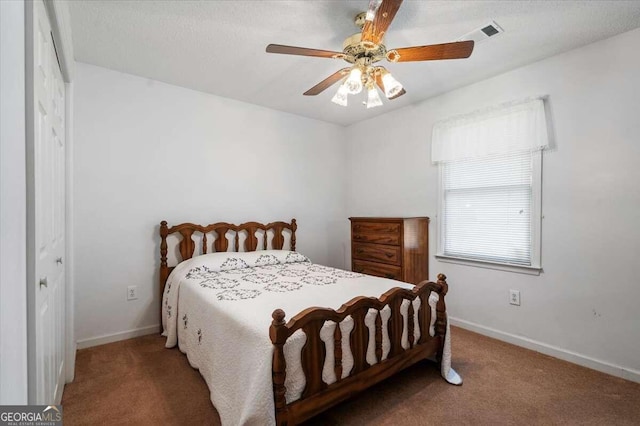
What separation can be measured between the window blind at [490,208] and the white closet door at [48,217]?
3.15m

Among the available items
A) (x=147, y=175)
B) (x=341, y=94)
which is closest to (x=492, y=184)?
(x=341, y=94)

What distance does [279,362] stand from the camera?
135 centimetres

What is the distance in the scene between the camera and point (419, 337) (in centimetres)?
203

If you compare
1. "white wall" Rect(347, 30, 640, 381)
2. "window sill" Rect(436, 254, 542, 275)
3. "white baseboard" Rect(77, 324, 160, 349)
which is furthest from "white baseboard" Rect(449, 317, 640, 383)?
"white baseboard" Rect(77, 324, 160, 349)

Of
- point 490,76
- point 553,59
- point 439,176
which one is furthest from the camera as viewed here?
point 439,176

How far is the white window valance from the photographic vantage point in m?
2.49

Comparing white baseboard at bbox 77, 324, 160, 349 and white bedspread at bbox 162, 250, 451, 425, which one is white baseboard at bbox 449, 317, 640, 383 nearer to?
white bedspread at bbox 162, 250, 451, 425

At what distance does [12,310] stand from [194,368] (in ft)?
5.76

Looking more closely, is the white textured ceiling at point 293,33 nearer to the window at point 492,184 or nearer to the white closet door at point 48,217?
the window at point 492,184

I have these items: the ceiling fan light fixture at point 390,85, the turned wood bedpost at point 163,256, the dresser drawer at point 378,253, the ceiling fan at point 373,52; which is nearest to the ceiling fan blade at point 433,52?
the ceiling fan at point 373,52

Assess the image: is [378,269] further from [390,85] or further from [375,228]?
[390,85]

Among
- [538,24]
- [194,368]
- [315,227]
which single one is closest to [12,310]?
[194,368]

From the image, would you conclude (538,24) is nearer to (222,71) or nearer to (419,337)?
(419,337)

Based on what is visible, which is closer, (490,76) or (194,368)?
(194,368)
